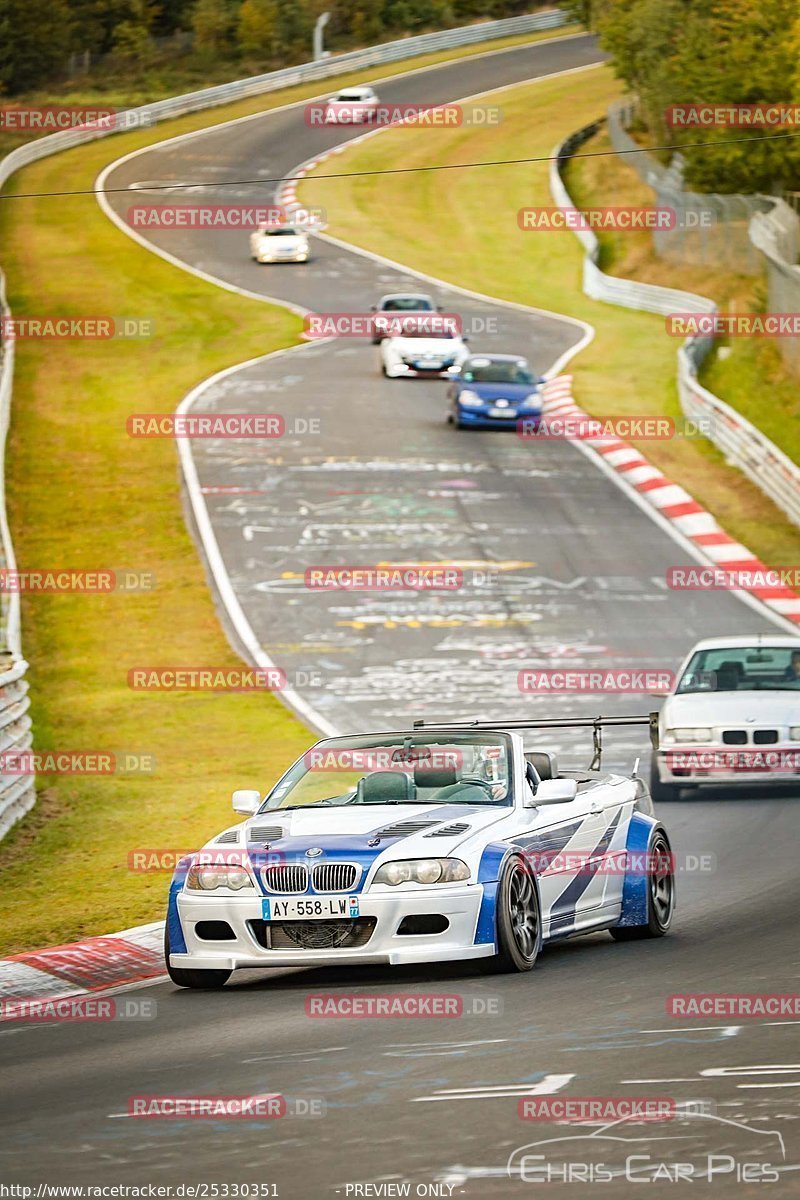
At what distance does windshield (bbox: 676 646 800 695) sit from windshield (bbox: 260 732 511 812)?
7.71 meters

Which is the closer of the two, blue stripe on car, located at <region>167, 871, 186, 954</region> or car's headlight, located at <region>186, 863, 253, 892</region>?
car's headlight, located at <region>186, 863, 253, 892</region>

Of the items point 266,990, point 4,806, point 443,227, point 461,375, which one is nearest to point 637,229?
point 443,227

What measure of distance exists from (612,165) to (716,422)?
1423 inches

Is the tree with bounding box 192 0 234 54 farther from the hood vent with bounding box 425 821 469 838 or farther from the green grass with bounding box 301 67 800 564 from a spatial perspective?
the hood vent with bounding box 425 821 469 838

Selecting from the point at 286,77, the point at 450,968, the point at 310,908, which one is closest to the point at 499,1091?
the point at 310,908

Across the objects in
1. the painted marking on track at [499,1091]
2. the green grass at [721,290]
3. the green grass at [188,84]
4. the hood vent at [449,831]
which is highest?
the painted marking on track at [499,1091]

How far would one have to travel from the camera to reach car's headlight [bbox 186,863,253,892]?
1005 centimetres

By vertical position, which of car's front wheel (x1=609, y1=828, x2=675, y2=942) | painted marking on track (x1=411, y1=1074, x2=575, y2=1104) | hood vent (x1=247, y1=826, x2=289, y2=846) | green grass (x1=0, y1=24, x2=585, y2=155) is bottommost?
green grass (x1=0, y1=24, x2=585, y2=155)

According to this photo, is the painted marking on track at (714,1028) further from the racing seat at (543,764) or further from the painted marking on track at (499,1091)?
the racing seat at (543,764)

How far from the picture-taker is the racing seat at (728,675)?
18.7 m

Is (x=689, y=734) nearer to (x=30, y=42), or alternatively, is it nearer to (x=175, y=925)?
(x=175, y=925)

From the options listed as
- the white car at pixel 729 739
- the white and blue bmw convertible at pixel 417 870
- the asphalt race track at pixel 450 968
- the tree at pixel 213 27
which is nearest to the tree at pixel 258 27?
the tree at pixel 213 27

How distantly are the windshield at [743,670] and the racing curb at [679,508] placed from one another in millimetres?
7859

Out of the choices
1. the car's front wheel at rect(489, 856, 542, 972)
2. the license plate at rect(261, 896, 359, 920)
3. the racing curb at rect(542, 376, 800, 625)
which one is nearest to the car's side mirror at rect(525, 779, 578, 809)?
the car's front wheel at rect(489, 856, 542, 972)
